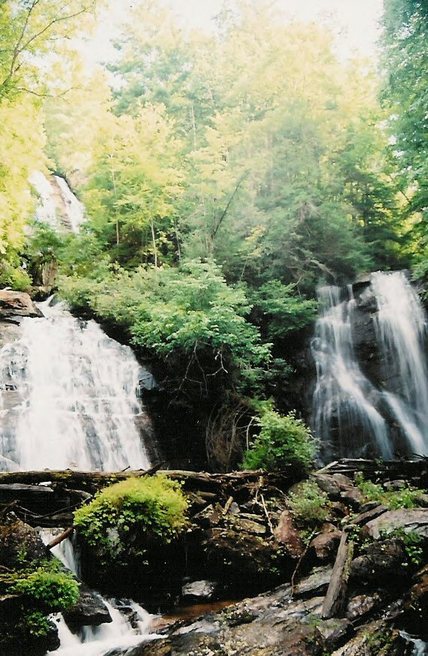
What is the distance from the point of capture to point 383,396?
45.1 feet

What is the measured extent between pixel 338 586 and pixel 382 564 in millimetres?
565

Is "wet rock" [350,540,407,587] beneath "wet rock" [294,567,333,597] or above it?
above

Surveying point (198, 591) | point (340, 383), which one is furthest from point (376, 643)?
point (340, 383)

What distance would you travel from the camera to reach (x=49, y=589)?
537 cm

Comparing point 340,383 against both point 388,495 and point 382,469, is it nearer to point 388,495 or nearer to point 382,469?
point 382,469

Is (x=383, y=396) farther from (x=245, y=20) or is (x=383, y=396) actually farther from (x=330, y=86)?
(x=245, y=20)

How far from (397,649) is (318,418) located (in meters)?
9.17

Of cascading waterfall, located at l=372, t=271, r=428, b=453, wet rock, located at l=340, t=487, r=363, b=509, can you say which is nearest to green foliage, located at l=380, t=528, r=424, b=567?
wet rock, located at l=340, t=487, r=363, b=509

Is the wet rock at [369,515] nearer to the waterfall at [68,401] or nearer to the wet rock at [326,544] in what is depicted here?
the wet rock at [326,544]

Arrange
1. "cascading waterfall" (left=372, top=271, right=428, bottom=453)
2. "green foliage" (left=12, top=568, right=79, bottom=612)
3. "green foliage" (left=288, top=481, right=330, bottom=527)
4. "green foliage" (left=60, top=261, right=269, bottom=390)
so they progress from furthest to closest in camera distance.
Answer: "cascading waterfall" (left=372, top=271, right=428, bottom=453), "green foliage" (left=60, top=261, right=269, bottom=390), "green foliage" (left=288, top=481, right=330, bottom=527), "green foliage" (left=12, top=568, right=79, bottom=612)

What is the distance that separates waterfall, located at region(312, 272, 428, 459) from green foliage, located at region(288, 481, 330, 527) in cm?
482

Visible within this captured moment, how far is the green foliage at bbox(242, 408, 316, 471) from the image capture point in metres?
9.04

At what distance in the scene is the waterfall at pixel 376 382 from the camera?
42.2 ft

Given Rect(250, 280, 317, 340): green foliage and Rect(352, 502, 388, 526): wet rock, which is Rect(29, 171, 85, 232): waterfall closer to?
Rect(250, 280, 317, 340): green foliage
